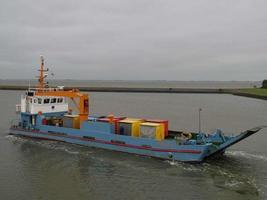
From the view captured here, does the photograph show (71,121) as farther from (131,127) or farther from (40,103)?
(131,127)

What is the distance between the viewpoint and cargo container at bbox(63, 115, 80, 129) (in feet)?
99.7

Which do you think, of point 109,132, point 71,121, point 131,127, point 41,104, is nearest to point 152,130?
point 131,127

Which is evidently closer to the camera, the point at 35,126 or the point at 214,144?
the point at 214,144

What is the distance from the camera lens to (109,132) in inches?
1085

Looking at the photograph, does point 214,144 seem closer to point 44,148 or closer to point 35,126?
point 44,148

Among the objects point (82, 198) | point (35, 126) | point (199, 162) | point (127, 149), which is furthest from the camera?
point (35, 126)

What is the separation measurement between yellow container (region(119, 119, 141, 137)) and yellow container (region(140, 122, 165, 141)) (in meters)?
0.61

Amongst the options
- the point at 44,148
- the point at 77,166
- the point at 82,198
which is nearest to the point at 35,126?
the point at 44,148

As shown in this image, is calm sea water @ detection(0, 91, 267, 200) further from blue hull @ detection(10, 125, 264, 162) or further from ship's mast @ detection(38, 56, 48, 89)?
ship's mast @ detection(38, 56, 48, 89)

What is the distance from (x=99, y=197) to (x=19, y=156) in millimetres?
11248

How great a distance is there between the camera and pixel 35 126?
3275 centimetres

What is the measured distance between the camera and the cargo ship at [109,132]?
2355 centimetres

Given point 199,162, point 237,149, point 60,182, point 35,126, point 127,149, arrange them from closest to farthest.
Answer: point 60,182, point 199,162, point 127,149, point 237,149, point 35,126

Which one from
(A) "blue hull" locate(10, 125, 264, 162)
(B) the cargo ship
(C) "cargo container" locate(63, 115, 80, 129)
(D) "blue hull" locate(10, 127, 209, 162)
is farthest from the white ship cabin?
(C) "cargo container" locate(63, 115, 80, 129)
